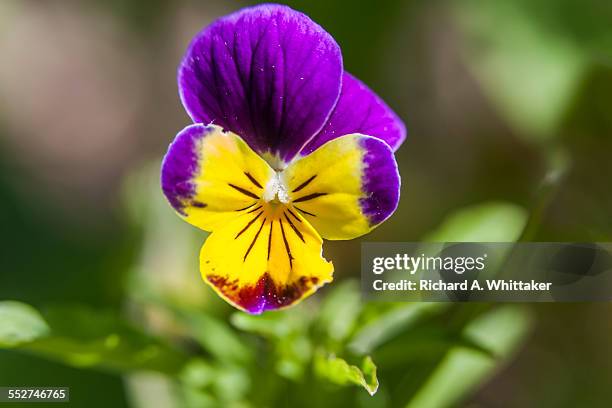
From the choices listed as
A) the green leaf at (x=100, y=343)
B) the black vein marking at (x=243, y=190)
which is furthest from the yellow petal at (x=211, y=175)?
the green leaf at (x=100, y=343)

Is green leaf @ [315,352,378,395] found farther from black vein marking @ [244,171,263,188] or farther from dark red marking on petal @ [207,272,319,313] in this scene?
black vein marking @ [244,171,263,188]

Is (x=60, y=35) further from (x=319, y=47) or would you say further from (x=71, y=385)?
(x=319, y=47)

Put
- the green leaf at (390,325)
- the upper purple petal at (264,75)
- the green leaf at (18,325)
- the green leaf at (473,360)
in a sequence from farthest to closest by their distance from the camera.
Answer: the green leaf at (473,360) < the green leaf at (390,325) < the green leaf at (18,325) < the upper purple petal at (264,75)

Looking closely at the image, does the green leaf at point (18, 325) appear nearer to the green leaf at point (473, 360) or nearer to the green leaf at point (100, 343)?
the green leaf at point (100, 343)

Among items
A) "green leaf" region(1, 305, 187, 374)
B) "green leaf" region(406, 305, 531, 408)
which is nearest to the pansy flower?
"green leaf" region(1, 305, 187, 374)

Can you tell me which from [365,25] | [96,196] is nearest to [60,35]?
[96,196]

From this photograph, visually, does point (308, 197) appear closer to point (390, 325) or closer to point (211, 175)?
point (211, 175)

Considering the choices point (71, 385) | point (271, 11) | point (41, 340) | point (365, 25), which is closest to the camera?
point (271, 11)
